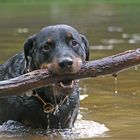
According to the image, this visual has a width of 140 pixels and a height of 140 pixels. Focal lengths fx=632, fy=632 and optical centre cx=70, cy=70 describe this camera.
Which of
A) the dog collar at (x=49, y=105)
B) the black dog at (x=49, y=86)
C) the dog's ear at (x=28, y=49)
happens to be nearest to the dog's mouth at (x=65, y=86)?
the black dog at (x=49, y=86)

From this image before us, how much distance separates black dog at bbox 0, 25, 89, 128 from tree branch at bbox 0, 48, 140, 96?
86 millimetres

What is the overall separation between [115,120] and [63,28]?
1.78 meters

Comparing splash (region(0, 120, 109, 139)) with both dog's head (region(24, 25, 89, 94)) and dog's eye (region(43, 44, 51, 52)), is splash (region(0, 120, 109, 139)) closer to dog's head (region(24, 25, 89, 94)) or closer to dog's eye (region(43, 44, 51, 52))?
dog's head (region(24, 25, 89, 94))

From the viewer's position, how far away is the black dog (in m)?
6.80

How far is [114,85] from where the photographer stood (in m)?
11.0

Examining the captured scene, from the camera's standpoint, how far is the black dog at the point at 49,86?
22.3ft

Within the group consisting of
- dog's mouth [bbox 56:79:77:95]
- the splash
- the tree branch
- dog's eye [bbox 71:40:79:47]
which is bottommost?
the splash

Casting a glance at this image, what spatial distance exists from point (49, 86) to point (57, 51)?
0.54 meters

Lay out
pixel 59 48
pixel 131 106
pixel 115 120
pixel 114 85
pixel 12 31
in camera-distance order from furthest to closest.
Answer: pixel 12 31 < pixel 114 85 < pixel 131 106 < pixel 115 120 < pixel 59 48

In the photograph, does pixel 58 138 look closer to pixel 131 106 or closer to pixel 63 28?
pixel 63 28

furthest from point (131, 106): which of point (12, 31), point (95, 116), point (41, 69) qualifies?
point (12, 31)

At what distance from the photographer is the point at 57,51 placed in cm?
690

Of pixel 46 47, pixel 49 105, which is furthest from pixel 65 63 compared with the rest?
pixel 49 105

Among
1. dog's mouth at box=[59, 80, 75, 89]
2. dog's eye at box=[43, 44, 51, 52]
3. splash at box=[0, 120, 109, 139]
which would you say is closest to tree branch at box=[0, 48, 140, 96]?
dog's mouth at box=[59, 80, 75, 89]
